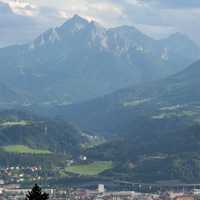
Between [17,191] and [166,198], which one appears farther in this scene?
[17,191]

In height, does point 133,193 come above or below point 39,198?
above

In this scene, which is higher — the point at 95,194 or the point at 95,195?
the point at 95,194

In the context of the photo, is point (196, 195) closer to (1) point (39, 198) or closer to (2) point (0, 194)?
(2) point (0, 194)

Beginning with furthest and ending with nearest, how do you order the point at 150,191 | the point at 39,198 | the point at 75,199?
the point at 150,191
the point at 75,199
the point at 39,198

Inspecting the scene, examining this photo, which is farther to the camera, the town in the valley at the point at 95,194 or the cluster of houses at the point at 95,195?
the town in the valley at the point at 95,194

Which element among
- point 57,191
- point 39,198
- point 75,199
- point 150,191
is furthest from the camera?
point 150,191

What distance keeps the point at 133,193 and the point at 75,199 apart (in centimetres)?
2060

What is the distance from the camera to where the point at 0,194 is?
587 feet

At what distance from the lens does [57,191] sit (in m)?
185

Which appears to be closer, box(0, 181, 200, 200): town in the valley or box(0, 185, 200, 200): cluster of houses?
box(0, 185, 200, 200): cluster of houses

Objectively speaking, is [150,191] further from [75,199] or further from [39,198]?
[39,198]

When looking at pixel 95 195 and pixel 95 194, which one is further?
Result: pixel 95 194

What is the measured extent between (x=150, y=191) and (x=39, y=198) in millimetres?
157964

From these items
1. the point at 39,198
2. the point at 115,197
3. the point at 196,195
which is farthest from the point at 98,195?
the point at 39,198
